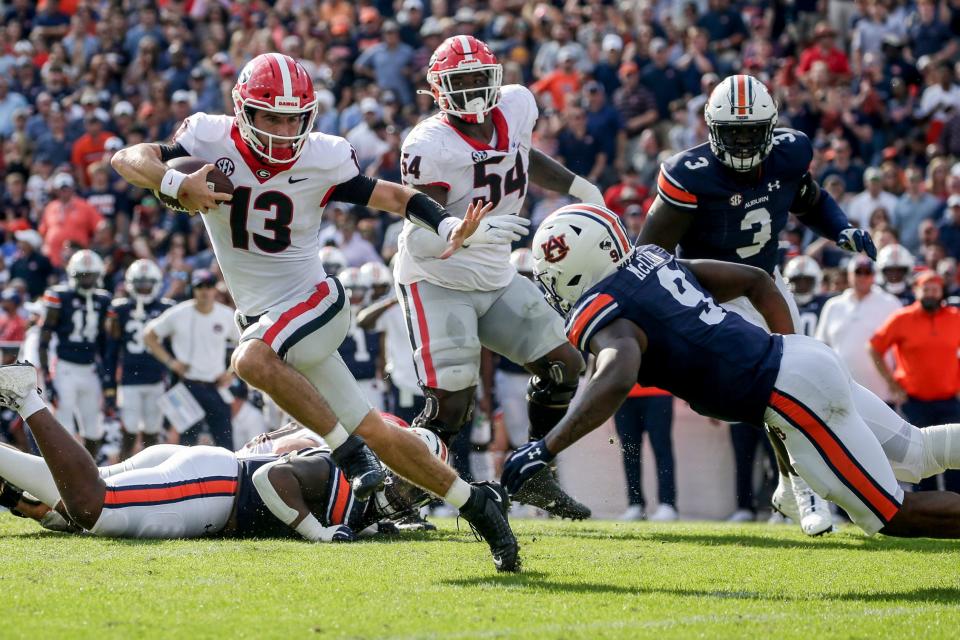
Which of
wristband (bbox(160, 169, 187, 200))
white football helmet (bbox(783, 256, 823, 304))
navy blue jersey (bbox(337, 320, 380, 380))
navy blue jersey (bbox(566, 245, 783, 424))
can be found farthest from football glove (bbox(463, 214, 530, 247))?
Result: navy blue jersey (bbox(337, 320, 380, 380))

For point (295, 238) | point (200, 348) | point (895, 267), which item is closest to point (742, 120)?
point (295, 238)

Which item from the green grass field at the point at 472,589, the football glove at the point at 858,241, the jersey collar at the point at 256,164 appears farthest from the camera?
the football glove at the point at 858,241

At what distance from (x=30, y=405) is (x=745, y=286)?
116 inches

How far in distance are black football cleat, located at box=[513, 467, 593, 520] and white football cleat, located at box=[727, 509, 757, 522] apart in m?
2.59

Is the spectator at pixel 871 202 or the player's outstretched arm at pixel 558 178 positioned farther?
the spectator at pixel 871 202

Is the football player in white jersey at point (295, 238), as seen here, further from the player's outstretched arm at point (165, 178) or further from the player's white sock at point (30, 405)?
the player's white sock at point (30, 405)

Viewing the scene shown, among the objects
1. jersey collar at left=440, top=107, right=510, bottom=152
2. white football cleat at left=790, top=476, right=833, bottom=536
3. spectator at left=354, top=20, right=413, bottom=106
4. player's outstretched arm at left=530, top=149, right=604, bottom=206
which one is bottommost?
white football cleat at left=790, top=476, right=833, bottom=536

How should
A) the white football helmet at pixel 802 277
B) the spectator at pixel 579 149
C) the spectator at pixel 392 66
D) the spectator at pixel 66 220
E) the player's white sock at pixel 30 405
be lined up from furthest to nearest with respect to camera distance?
the spectator at pixel 392 66
the spectator at pixel 66 220
the spectator at pixel 579 149
the white football helmet at pixel 802 277
the player's white sock at pixel 30 405

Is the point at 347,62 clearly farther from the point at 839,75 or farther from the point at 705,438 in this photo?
the point at 705,438

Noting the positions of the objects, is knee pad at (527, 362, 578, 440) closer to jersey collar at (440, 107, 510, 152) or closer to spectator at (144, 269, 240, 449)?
jersey collar at (440, 107, 510, 152)

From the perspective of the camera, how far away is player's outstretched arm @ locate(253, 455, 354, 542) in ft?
19.4

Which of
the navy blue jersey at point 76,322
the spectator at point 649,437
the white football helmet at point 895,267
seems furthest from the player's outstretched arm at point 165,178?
the navy blue jersey at point 76,322

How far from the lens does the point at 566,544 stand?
6.17 m

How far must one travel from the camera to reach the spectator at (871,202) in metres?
11.4
